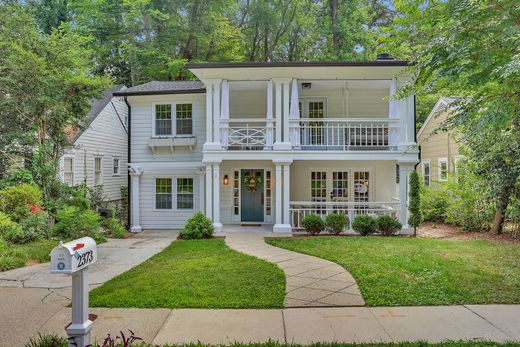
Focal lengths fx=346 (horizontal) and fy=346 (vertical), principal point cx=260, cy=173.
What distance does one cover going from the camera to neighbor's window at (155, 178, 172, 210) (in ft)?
44.8

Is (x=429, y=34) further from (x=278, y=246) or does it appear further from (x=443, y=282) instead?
(x=278, y=246)

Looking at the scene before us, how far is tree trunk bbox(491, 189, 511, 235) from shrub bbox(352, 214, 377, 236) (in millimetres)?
3965

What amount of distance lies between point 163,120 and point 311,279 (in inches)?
378

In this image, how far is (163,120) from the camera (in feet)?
44.2

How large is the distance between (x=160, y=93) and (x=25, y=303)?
9468 millimetres

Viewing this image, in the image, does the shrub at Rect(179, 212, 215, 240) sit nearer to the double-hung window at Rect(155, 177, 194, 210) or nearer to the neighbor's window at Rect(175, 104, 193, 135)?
the double-hung window at Rect(155, 177, 194, 210)

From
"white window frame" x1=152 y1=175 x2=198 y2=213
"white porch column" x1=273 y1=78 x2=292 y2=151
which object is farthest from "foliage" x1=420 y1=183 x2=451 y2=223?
"white window frame" x1=152 y1=175 x2=198 y2=213

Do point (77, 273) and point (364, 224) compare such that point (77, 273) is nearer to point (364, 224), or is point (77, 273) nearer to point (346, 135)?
point (364, 224)

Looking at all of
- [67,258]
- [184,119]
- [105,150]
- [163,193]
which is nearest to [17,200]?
[163,193]

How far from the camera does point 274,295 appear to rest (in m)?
5.22

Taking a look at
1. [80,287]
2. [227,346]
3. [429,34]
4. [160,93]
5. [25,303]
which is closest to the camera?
[80,287]

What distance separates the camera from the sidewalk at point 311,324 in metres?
3.89

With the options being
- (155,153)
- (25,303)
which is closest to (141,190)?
(155,153)

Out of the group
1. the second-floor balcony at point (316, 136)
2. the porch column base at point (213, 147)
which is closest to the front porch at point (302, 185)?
the second-floor balcony at point (316, 136)
